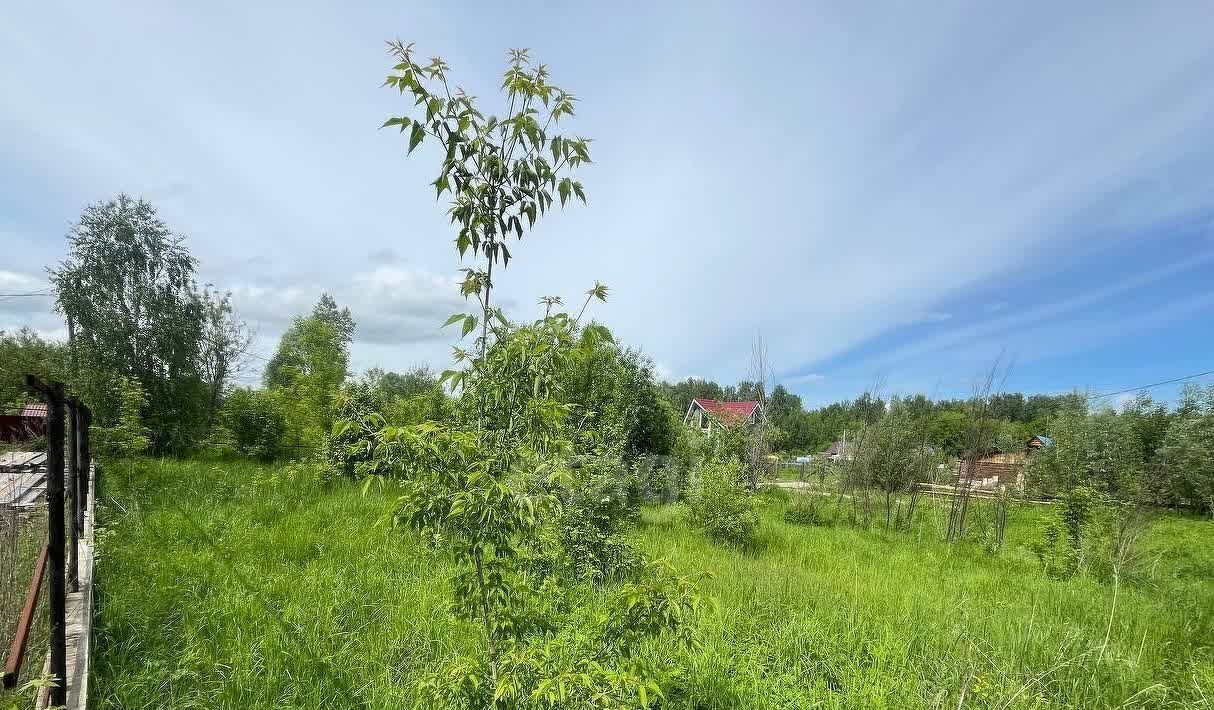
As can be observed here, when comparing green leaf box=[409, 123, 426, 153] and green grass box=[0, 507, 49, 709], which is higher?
green leaf box=[409, 123, 426, 153]

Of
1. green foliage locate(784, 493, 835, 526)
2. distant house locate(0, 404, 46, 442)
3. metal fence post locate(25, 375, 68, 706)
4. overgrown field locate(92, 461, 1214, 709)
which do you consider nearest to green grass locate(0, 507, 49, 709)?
metal fence post locate(25, 375, 68, 706)

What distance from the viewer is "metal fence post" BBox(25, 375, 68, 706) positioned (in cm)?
218

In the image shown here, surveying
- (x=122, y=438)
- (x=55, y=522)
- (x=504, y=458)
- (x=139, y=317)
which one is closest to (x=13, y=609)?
(x=55, y=522)

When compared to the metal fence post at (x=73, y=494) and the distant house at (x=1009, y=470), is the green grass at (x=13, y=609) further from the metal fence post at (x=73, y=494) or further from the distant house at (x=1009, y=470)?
the distant house at (x=1009, y=470)

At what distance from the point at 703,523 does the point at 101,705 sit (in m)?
7.65

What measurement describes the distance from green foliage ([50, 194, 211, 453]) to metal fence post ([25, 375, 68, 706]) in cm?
1544

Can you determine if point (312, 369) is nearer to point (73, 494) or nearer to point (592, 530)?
point (73, 494)

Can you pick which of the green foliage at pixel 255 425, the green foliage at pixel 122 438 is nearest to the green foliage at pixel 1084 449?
the green foliage at pixel 122 438

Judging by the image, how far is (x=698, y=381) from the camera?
66.6m

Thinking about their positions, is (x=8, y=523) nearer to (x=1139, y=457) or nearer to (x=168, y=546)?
(x=168, y=546)

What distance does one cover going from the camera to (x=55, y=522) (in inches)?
85.3

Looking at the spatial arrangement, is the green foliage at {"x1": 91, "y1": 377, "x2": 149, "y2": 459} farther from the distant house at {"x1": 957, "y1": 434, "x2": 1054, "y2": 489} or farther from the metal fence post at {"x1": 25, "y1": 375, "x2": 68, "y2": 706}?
the distant house at {"x1": 957, "y1": 434, "x2": 1054, "y2": 489}

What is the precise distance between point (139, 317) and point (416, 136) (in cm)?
1931

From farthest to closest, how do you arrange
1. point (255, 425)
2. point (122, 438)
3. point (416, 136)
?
point (255, 425), point (122, 438), point (416, 136)
